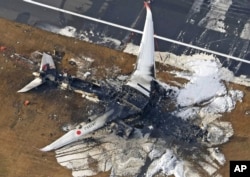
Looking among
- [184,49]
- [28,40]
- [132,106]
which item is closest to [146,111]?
[132,106]

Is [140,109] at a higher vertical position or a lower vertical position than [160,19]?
lower

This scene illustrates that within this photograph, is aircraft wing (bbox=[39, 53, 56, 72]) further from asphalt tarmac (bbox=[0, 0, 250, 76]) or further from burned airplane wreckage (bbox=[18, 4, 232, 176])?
asphalt tarmac (bbox=[0, 0, 250, 76])

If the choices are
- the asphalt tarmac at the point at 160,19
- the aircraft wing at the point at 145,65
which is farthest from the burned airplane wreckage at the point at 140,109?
the asphalt tarmac at the point at 160,19

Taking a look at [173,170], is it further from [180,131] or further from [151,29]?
[151,29]

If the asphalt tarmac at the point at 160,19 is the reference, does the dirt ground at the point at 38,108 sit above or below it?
below

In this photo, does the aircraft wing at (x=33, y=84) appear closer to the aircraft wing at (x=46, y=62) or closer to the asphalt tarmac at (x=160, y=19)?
the aircraft wing at (x=46, y=62)

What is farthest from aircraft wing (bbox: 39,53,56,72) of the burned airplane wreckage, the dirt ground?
the dirt ground

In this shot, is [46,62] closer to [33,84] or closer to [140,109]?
[33,84]

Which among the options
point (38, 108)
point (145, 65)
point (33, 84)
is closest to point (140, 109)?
point (145, 65)
